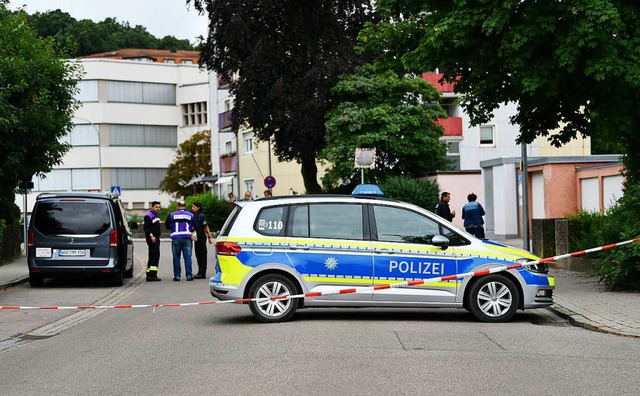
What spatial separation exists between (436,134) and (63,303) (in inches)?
1036

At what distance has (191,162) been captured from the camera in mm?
78875

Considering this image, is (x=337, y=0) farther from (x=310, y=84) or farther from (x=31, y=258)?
(x=31, y=258)

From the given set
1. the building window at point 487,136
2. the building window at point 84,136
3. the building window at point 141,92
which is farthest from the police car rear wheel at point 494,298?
the building window at point 141,92

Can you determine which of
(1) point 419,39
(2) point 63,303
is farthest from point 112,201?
(1) point 419,39

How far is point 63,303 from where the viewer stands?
17.4 meters

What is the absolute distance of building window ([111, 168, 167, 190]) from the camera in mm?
89125

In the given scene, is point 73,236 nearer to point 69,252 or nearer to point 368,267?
point 69,252

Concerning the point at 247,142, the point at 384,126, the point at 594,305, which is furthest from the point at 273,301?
the point at 247,142

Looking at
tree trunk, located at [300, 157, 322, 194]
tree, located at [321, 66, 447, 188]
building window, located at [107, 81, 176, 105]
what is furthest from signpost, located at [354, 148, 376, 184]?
building window, located at [107, 81, 176, 105]

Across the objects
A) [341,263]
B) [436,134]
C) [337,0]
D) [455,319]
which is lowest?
[455,319]

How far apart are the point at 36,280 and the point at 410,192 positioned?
58.4ft

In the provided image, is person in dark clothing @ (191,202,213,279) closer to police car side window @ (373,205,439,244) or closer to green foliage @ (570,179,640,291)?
green foliage @ (570,179,640,291)

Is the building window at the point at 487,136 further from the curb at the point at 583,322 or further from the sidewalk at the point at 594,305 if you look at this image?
the curb at the point at 583,322

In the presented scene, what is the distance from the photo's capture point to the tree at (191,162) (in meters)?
77.9
